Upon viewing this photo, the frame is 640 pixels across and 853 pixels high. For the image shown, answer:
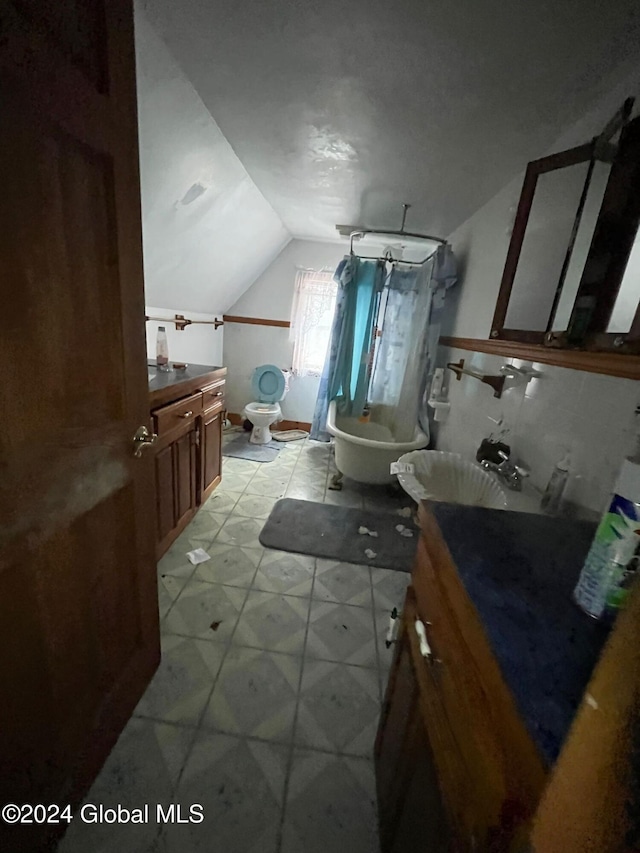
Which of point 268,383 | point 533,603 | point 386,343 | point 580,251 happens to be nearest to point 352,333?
point 386,343

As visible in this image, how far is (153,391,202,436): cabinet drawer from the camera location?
1.61 m

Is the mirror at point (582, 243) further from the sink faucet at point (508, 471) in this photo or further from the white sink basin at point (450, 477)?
the white sink basin at point (450, 477)

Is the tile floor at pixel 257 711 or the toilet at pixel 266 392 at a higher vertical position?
the toilet at pixel 266 392

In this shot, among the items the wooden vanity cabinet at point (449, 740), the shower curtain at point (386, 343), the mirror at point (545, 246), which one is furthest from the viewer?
the shower curtain at point (386, 343)

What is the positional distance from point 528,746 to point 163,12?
1848mm

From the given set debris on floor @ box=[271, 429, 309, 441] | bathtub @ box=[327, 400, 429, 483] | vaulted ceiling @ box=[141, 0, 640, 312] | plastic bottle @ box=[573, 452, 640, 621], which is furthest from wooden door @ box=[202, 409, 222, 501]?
plastic bottle @ box=[573, 452, 640, 621]

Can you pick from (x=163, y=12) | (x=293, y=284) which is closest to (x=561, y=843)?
(x=163, y=12)

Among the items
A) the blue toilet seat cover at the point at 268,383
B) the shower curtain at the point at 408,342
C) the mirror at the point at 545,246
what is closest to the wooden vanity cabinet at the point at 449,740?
the mirror at the point at 545,246

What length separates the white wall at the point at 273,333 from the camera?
12.2ft

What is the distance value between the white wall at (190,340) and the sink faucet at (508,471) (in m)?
2.25

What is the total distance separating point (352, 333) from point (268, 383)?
3.89ft

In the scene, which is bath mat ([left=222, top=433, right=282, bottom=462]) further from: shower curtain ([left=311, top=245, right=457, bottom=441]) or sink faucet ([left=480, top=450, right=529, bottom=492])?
sink faucet ([left=480, top=450, right=529, bottom=492])

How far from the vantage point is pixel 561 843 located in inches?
9.8

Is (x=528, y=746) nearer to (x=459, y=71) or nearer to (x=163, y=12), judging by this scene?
(x=459, y=71)
